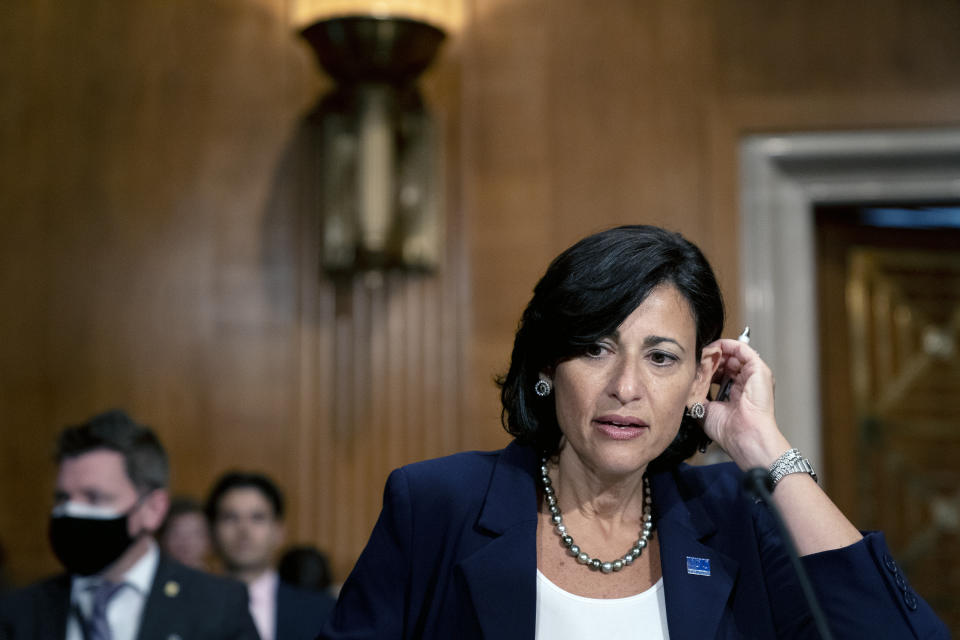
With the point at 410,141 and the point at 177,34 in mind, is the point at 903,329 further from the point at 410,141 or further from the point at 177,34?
the point at 177,34

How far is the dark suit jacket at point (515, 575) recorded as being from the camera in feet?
7.14

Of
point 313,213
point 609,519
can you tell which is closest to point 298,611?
point 313,213

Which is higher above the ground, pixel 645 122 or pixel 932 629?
pixel 645 122

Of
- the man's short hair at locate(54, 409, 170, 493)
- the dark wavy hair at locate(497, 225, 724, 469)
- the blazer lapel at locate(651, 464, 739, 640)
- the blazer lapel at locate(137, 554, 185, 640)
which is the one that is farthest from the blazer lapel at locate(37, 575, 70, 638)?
the blazer lapel at locate(651, 464, 739, 640)

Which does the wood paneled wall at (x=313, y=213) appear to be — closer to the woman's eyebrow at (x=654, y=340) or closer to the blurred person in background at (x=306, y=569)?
the blurred person in background at (x=306, y=569)

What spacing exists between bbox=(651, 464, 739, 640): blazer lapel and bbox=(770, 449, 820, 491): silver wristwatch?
0.50 feet

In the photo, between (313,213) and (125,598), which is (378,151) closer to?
(313,213)

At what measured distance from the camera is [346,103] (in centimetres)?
527

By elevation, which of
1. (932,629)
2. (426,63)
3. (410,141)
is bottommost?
(932,629)

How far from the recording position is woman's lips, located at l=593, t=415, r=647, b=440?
2.26m

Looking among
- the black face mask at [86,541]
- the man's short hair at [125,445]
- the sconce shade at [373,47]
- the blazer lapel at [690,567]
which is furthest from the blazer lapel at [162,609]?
the sconce shade at [373,47]

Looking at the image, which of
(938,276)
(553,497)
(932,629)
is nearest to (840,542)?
(932,629)

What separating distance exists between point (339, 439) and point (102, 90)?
1839mm

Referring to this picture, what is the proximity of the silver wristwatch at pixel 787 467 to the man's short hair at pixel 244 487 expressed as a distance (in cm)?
287
